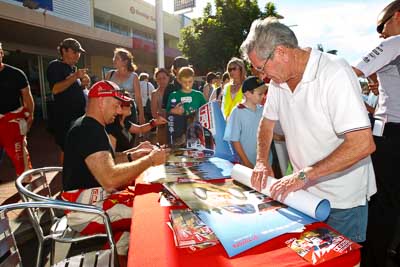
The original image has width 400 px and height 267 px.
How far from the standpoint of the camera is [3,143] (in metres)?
3.49

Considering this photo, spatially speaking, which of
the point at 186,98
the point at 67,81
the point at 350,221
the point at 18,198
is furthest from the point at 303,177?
the point at 18,198

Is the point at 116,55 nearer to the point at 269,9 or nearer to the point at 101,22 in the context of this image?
the point at 101,22

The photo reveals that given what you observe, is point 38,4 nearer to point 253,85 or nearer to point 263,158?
point 253,85

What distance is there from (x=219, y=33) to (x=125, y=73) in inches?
563

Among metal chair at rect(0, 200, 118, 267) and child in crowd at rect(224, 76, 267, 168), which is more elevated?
child in crowd at rect(224, 76, 267, 168)

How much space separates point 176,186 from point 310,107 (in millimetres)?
700

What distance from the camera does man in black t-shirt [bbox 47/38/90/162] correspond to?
3.64 meters

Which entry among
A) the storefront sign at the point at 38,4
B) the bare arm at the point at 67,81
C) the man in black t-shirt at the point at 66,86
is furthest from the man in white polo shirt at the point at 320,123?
the storefront sign at the point at 38,4

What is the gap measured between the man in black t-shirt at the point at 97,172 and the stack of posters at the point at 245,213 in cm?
61

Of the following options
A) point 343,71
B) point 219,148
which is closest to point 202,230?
point 343,71

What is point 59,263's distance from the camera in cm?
165

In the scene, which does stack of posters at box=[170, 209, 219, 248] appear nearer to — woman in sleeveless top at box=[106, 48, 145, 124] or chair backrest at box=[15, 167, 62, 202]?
chair backrest at box=[15, 167, 62, 202]

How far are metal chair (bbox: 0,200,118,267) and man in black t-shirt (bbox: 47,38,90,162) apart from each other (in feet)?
7.50

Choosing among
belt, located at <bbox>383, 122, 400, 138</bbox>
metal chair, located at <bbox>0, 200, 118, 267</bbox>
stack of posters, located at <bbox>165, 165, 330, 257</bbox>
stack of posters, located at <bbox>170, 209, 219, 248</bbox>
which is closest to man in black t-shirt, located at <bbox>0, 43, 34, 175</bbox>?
metal chair, located at <bbox>0, 200, 118, 267</bbox>
